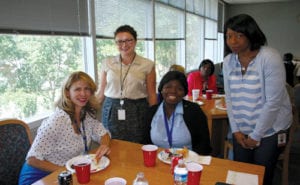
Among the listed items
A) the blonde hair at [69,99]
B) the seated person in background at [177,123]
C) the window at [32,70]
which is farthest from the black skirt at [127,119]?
the window at [32,70]

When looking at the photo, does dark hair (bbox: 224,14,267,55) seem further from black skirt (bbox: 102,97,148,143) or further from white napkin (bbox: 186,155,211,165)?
black skirt (bbox: 102,97,148,143)

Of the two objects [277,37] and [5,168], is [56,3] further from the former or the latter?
[277,37]

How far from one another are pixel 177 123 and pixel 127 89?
0.63 metres

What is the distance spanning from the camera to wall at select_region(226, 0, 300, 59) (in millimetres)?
8984

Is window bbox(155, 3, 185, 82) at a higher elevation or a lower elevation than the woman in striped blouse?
higher

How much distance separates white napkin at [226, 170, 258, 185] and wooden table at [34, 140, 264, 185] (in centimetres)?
2

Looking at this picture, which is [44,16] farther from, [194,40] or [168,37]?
[194,40]

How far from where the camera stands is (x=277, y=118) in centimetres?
162

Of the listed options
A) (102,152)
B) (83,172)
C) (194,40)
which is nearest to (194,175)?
(83,172)

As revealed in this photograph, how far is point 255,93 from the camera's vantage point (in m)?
1.62

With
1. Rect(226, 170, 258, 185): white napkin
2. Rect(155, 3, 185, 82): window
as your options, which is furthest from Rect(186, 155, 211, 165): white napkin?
Rect(155, 3, 185, 82): window

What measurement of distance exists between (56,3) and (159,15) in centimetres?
237

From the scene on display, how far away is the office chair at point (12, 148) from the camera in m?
1.51

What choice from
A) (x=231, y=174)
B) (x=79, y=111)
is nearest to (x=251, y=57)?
(x=231, y=174)
